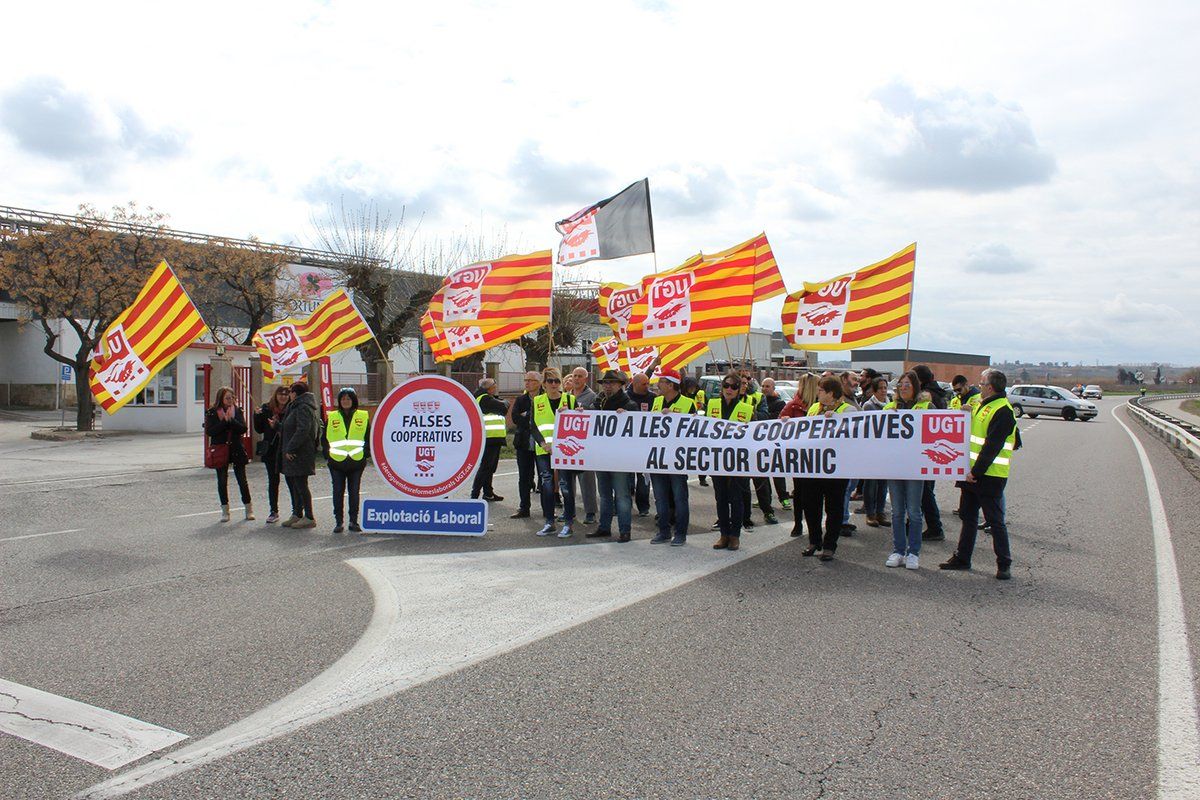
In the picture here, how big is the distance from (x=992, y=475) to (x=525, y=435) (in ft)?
17.5

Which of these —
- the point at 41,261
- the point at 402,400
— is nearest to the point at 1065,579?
the point at 402,400

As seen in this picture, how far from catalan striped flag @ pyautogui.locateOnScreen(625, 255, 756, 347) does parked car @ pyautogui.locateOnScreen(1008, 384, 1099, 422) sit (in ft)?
104

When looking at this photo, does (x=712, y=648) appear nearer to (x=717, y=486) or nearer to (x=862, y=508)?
(x=717, y=486)

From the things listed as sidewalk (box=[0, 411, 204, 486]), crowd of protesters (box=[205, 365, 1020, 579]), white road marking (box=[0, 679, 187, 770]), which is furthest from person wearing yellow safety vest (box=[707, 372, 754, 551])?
sidewalk (box=[0, 411, 204, 486])

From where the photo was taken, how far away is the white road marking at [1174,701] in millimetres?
3906

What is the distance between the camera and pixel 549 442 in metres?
10.3

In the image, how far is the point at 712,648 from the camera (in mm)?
5688

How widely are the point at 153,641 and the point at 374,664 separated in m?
1.64

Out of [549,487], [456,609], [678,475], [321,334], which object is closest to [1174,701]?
[456,609]

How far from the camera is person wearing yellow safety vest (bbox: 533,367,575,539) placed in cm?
1004

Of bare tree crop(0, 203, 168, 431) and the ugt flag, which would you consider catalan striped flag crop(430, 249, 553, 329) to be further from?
bare tree crop(0, 203, 168, 431)

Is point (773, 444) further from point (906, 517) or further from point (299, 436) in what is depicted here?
point (299, 436)

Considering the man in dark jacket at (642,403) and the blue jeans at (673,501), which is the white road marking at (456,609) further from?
the man in dark jacket at (642,403)

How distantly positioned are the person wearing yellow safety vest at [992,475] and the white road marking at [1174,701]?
125 centimetres
